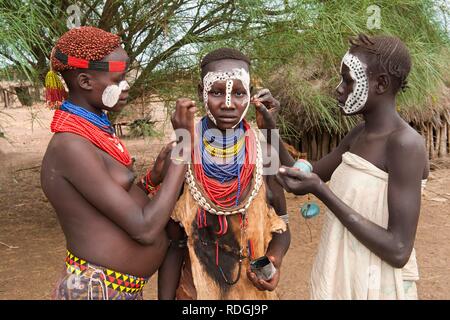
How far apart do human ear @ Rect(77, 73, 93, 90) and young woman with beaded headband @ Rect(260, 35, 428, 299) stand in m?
0.71

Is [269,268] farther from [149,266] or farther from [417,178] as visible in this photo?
[417,178]

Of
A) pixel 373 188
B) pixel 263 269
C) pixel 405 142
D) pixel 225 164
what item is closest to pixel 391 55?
pixel 405 142

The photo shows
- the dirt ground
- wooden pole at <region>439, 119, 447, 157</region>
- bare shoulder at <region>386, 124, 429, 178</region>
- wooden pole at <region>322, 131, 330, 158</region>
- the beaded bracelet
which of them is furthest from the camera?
wooden pole at <region>439, 119, 447, 157</region>

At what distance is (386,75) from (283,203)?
604 millimetres

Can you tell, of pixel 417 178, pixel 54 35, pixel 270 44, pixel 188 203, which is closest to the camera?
pixel 417 178

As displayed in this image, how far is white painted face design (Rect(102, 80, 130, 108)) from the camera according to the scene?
1568 millimetres

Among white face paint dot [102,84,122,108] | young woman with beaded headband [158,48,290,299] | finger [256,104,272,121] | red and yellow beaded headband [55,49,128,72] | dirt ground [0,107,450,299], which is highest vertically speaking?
red and yellow beaded headband [55,49,128,72]

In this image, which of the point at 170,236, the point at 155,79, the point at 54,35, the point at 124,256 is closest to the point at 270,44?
the point at 155,79

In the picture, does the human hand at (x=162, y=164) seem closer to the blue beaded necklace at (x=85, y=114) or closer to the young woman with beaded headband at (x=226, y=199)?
the young woman with beaded headband at (x=226, y=199)

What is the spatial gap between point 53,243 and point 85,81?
3.49m

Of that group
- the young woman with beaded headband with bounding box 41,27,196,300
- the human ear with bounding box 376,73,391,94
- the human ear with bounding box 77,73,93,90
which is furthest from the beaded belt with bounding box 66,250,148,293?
the human ear with bounding box 376,73,391,94

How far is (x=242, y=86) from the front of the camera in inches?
64.9

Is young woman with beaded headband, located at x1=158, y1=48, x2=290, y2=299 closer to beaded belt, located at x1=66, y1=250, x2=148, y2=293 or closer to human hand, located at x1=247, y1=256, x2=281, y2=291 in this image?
human hand, located at x1=247, y1=256, x2=281, y2=291

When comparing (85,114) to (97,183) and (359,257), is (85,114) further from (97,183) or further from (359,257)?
(359,257)
